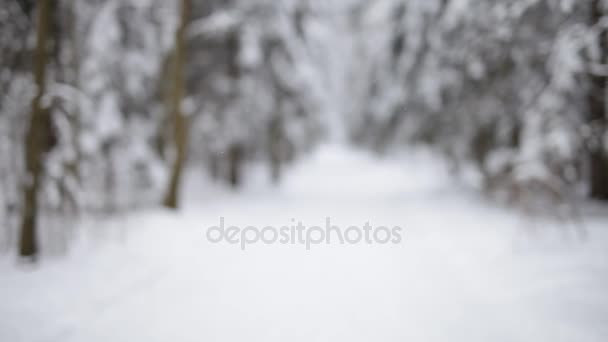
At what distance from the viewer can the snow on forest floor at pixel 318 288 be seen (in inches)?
108

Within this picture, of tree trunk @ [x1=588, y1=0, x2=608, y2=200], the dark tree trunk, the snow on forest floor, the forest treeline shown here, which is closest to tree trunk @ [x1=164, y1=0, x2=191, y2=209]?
the forest treeline

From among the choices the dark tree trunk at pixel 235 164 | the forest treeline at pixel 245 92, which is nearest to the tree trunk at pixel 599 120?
the forest treeline at pixel 245 92

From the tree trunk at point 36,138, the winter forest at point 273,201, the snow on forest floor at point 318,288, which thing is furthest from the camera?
the tree trunk at point 36,138

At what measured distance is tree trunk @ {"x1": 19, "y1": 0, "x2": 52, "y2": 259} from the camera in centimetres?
402

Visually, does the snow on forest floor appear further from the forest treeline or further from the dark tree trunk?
the dark tree trunk

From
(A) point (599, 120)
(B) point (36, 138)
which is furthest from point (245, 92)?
(A) point (599, 120)

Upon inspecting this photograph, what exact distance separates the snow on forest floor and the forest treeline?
2.67 ft

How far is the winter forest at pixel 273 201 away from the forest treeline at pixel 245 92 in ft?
0.14

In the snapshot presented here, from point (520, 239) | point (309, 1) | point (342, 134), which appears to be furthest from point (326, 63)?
point (342, 134)

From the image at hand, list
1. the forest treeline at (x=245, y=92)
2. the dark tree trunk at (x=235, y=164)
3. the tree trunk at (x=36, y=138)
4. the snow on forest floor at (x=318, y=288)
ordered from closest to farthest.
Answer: the snow on forest floor at (x=318, y=288) → the tree trunk at (x=36, y=138) → the forest treeline at (x=245, y=92) → the dark tree trunk at (x=235, y=164)

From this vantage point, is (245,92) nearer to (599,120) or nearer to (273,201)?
(273,201)

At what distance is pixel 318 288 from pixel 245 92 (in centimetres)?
733

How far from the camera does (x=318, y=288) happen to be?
3.63m

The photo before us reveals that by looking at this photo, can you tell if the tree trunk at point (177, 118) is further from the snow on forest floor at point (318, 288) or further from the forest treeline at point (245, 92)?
the snow on forest floor at point (318, 288)
